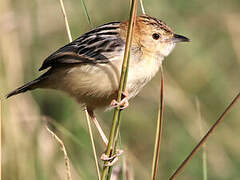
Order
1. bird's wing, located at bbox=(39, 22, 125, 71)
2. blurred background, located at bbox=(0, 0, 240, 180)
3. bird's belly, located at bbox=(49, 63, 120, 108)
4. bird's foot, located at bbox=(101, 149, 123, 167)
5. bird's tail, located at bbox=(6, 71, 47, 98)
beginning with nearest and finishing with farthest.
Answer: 1. bird's foot, located at bbox=(101, 149, 123, 167)
2. bird's belly, located at bbox=(49, 63, 120, 108)
3. bird's wing, located at bbox=(39, 22, 125, 71)
4. bird's tail, located at bbox=(6, 71, 47, 98)
5. blurred background, located at bbox=(0, 0, 240, 180)

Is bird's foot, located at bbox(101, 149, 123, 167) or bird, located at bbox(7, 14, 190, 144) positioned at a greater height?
bird, located at bbox(7, 14, 190, 144)

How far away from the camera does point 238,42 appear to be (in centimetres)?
751

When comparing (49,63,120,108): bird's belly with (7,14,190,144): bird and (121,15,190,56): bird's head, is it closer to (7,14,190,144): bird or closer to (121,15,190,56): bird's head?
(7,14,190,144): bird

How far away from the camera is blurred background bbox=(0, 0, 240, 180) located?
253 inches

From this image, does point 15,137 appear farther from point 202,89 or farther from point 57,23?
point 202,89

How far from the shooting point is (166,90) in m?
7.24

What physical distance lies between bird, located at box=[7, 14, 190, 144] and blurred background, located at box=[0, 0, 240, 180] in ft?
4.42

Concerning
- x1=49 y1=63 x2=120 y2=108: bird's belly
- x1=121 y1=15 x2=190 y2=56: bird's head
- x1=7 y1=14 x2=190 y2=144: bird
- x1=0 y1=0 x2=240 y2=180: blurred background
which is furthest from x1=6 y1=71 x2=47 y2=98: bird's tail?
x1=0 y1=0 x2=240 y2=180: blurred background

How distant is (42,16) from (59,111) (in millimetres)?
1280

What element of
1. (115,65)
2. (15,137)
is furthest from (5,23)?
(115,65)

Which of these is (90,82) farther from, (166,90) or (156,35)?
(166,90)

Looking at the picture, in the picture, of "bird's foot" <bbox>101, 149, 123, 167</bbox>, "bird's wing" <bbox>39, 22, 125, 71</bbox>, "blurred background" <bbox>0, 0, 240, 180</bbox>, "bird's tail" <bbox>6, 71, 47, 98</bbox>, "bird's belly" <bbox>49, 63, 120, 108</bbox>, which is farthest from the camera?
"blurred background" <bbox>0, 0, 240, 180</bbox>

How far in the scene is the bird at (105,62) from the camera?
171 inches

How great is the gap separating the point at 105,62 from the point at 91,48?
238 millimetres
